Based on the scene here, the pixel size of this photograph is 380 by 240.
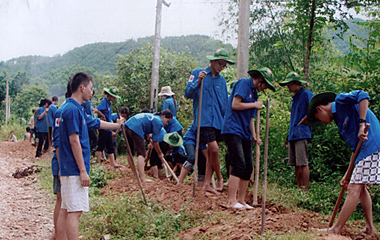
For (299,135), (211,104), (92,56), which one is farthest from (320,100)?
(92,56)

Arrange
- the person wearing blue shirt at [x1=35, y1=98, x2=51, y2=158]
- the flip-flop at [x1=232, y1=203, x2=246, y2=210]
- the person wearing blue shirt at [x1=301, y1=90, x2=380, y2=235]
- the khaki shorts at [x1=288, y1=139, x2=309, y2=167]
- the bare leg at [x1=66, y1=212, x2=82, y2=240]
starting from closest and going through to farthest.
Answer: the bare leg at [x1=66, y1=212, x2=82, y2=240] < the person wearing blue shirt at [x1=301, y1=90, x2=380, y2=235] < the flip-flop at [x1=232, y1=203, x2=246, y2=210] < the khaki shorts at [x1=288, y1=139, x2=309, y2=167] < the person wearing blue shirt at [x1=35, y1=98, x2=51, y2=158]

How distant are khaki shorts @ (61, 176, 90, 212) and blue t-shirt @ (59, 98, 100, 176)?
0.23 ft

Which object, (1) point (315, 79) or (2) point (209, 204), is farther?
(1) point (315, 79)

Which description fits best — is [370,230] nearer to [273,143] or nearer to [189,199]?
[189,199]

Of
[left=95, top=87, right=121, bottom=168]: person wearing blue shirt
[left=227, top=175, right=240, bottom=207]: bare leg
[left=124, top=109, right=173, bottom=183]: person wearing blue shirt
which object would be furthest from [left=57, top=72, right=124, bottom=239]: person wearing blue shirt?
[left=95, top=87, right=121, bottom=168]: person wearing blue shirt

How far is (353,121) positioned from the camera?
421 cm

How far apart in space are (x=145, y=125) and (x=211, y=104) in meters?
1.85

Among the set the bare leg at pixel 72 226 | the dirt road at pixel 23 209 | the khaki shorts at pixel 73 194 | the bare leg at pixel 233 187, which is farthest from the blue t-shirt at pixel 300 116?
the dirt road at pixel 23 209

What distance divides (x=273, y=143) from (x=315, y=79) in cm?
175

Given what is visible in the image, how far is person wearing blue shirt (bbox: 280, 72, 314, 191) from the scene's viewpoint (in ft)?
20.4

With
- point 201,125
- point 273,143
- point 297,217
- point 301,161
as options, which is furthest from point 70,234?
point 273,143

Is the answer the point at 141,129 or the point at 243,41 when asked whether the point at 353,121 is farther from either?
the point at 141,129

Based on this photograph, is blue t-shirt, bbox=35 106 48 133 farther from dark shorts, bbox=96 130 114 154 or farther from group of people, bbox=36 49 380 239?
group of people, bbox=36 49 380 239

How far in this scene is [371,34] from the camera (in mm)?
7238
